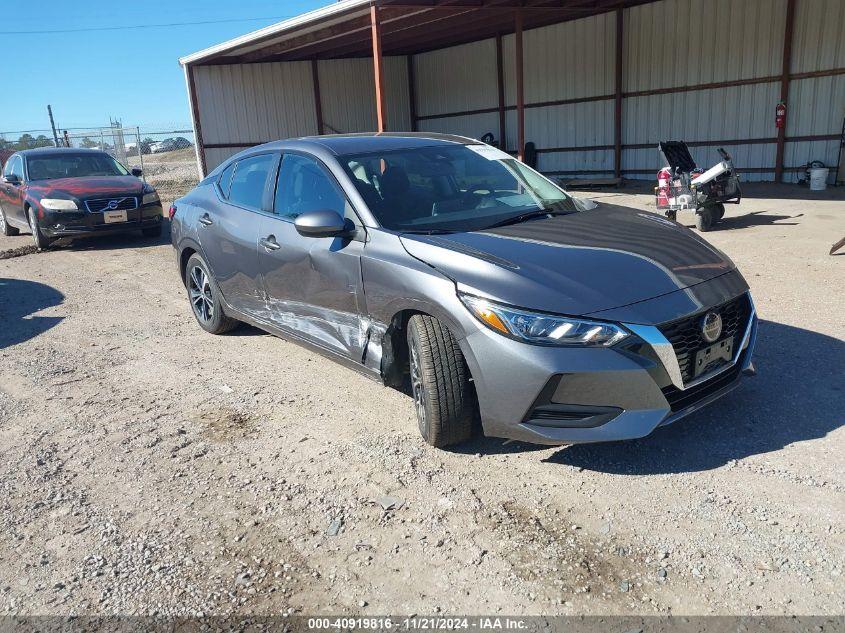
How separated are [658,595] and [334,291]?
2.44m

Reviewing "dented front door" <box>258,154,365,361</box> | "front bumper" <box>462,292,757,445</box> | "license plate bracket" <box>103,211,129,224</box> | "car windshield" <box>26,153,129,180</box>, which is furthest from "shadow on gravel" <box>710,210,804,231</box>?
"car windshield" <box>26,153,129,180</box>

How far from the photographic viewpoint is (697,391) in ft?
10.9

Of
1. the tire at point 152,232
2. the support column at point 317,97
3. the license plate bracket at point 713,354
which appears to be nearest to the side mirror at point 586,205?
the license plate bracket at point 713,354

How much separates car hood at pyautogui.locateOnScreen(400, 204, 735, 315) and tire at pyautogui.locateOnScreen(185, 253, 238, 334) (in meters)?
2.65

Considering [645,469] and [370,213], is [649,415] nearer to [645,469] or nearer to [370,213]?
[645,469]

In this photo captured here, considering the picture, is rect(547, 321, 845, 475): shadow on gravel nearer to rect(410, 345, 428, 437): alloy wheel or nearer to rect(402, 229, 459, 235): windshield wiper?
rect(410, 345, 428, 437): alloy wheel

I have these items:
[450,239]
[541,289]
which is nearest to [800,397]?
[541,289]

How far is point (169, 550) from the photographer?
2.97 metres

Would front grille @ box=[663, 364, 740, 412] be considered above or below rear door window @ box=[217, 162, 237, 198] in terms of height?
below

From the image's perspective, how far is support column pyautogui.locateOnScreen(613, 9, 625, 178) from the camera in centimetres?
1748

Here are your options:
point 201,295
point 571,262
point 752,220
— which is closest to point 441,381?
point 571,262

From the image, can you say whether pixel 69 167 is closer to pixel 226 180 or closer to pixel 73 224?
pixel 73 224

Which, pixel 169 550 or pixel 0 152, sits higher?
pixel 0 152

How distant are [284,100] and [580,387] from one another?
854 inches
